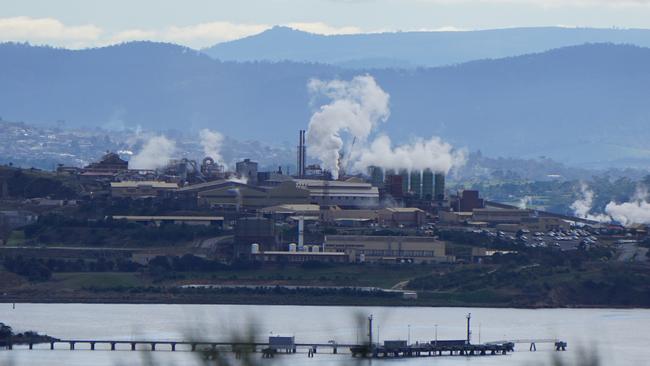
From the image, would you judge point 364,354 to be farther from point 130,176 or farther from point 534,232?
point 130,176

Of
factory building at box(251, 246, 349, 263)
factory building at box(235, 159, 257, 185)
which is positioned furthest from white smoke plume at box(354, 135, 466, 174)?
factory building at box(251, 246, 349, 263)

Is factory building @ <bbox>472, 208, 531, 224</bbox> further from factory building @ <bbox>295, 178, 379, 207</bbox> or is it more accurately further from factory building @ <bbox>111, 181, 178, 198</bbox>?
factory building @ <bbox>111, 181, 178, 198</bbox>

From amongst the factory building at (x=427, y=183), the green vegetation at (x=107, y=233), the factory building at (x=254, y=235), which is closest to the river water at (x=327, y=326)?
the factory building at (x=254, y=235)

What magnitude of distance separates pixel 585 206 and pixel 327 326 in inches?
2070

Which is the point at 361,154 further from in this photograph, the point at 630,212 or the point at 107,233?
the point at 107,233

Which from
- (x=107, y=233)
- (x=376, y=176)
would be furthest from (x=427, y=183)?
(x=107, y=233)

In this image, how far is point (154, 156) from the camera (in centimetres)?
10769

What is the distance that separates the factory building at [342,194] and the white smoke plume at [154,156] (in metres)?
17.6

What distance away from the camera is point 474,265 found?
63.0 metres

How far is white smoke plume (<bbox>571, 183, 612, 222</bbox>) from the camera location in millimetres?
91800

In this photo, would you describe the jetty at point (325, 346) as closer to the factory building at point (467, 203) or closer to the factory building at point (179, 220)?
the factory building at point (179, 220)

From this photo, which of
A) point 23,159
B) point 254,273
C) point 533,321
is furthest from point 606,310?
point 23,159

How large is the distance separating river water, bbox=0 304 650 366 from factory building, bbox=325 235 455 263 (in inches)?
259

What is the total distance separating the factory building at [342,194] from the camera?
75.5m
